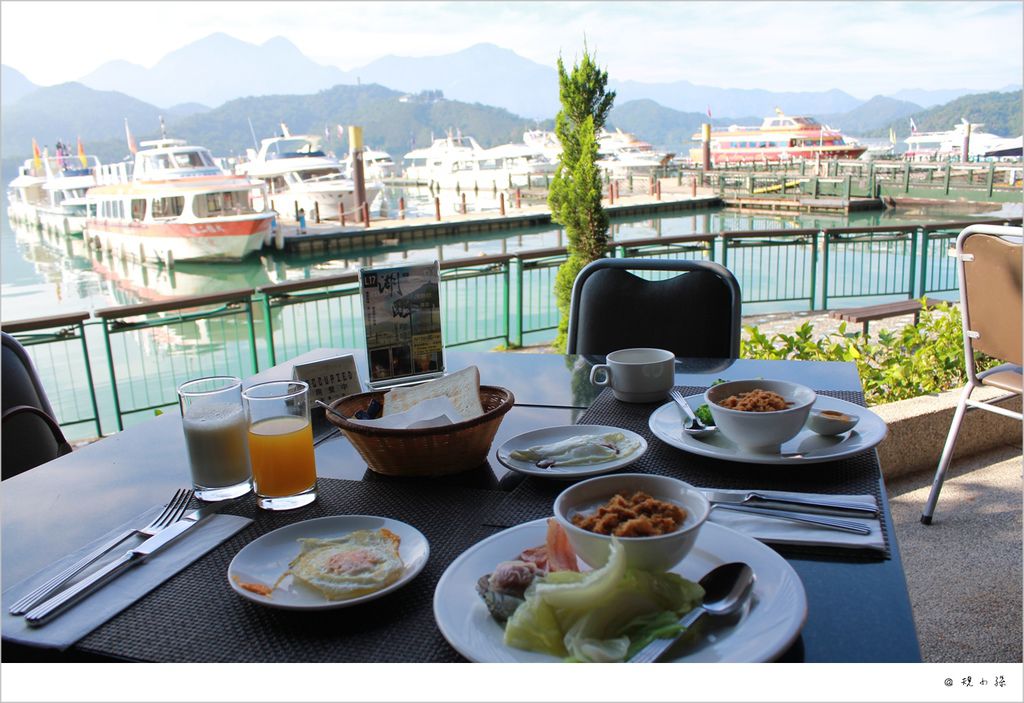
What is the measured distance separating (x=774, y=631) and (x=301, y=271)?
21.1 meters

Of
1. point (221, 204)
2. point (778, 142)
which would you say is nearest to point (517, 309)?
point (221, 204)

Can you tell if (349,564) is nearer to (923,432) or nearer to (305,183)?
(923,432)

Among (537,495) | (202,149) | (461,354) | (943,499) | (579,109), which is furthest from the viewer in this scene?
(202,149)

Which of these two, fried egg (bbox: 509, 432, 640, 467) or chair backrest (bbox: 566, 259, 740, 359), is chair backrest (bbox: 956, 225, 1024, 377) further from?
fried egg (bbox: 509, 432, 640, 467)

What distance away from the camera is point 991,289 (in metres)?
2.61

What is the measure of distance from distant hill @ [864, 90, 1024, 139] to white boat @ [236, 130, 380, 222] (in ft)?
72.7

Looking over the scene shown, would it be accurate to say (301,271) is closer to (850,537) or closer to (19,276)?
(19,276)

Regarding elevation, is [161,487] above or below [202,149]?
below

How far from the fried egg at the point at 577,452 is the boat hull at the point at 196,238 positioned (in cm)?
2072

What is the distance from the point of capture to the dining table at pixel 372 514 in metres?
0.84

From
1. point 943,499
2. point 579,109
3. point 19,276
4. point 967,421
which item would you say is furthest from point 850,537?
point 19,276

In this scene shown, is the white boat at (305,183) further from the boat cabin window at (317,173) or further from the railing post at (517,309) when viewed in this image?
the railing post at (517,309)

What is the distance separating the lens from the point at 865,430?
4.69 feet

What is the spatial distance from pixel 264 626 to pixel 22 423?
5.45ft
